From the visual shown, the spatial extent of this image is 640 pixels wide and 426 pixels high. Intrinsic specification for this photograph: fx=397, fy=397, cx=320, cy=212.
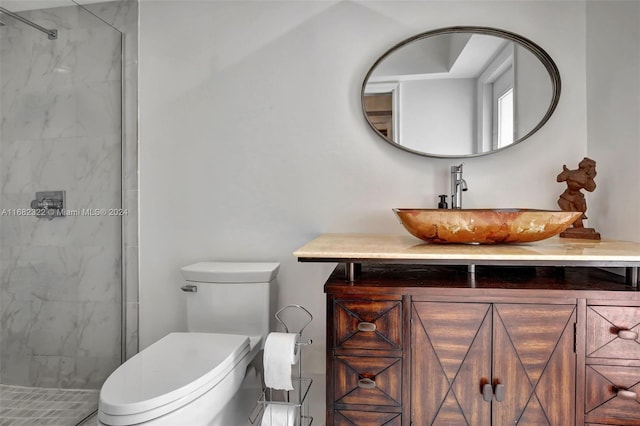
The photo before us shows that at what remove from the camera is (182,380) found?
130 cm

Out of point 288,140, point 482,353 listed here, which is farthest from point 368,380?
point 288,140

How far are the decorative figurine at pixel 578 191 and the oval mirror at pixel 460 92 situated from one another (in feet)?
0.85

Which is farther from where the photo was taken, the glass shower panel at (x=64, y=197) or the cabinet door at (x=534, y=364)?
the glass shower panel at (x=64, y=197)

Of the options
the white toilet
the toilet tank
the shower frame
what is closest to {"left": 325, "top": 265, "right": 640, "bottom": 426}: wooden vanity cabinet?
the white toilet

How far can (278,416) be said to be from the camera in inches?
59.3

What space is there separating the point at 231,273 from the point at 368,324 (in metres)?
0.72

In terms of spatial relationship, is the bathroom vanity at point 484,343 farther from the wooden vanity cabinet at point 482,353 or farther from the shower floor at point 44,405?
the shower floor at point 44,405

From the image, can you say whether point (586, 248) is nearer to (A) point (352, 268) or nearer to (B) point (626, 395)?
(B) point (626, 395)

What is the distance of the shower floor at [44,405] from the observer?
61.2 inches

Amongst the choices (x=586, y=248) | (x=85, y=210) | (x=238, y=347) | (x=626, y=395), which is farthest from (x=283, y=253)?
(x=626, y=395)

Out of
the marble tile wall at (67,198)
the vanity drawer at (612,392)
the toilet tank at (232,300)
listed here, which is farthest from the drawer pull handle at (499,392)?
the marble tile wall at (67,198)

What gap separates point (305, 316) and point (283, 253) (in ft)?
1.10

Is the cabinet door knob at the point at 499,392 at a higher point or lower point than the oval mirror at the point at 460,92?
lower

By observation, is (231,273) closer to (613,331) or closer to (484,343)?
(484,343)
